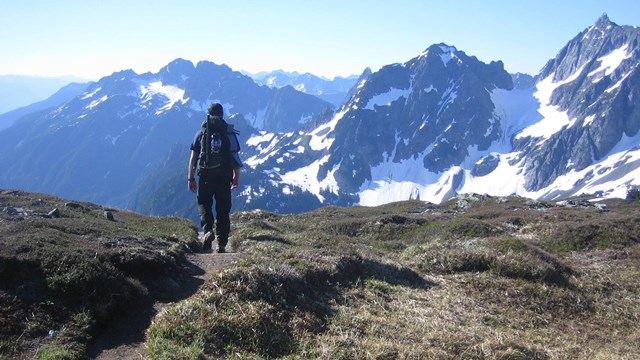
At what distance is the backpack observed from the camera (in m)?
15.4

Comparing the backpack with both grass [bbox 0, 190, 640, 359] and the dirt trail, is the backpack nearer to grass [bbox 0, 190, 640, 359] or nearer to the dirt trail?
grass [bbox 0, 190, 640, 359]

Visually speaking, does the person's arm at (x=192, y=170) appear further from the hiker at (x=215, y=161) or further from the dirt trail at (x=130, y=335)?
the dirt trail at (x=130, y=335)

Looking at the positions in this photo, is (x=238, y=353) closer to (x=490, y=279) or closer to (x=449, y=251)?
(x=490, y=279)

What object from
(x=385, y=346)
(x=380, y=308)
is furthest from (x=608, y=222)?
(x=385, y=346)

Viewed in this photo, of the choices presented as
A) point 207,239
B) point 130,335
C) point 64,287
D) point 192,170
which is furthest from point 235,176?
point 130,335

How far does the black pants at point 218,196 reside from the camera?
621 inches

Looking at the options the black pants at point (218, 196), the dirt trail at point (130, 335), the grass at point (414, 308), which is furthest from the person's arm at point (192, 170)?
the dirt trail at point (130, 335)

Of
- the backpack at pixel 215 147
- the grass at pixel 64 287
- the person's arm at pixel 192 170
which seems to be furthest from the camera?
the person's arm at pixel 192 170

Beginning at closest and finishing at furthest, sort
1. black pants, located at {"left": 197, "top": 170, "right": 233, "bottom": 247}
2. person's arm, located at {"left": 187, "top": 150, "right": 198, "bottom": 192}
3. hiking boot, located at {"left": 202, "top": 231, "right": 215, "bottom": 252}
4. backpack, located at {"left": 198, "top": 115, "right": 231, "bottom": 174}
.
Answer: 1. backpack, located at {"left": 198, "top": 115, "right": 231, "bottom": 174}
2. person's arm, located at {"left": 187, "top": 150, "right": 198, "bottom": 192}
3. black pants, located at {"left": 197, "top": 170, "right": 233, "bottom": 247}
4. hiking boot, located at {"left": 202, "top": 231, "right": 215, "bottom": 252}

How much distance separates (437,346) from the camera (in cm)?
840

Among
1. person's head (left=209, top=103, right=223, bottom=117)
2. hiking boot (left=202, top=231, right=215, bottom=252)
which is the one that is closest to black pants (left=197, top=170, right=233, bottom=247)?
hiking boot (left=202, top=231, right=215, bottom=252)

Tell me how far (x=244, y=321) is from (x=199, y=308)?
2.89 feet

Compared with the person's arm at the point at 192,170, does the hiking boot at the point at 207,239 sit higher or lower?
lower

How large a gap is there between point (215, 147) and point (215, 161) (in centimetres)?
44
